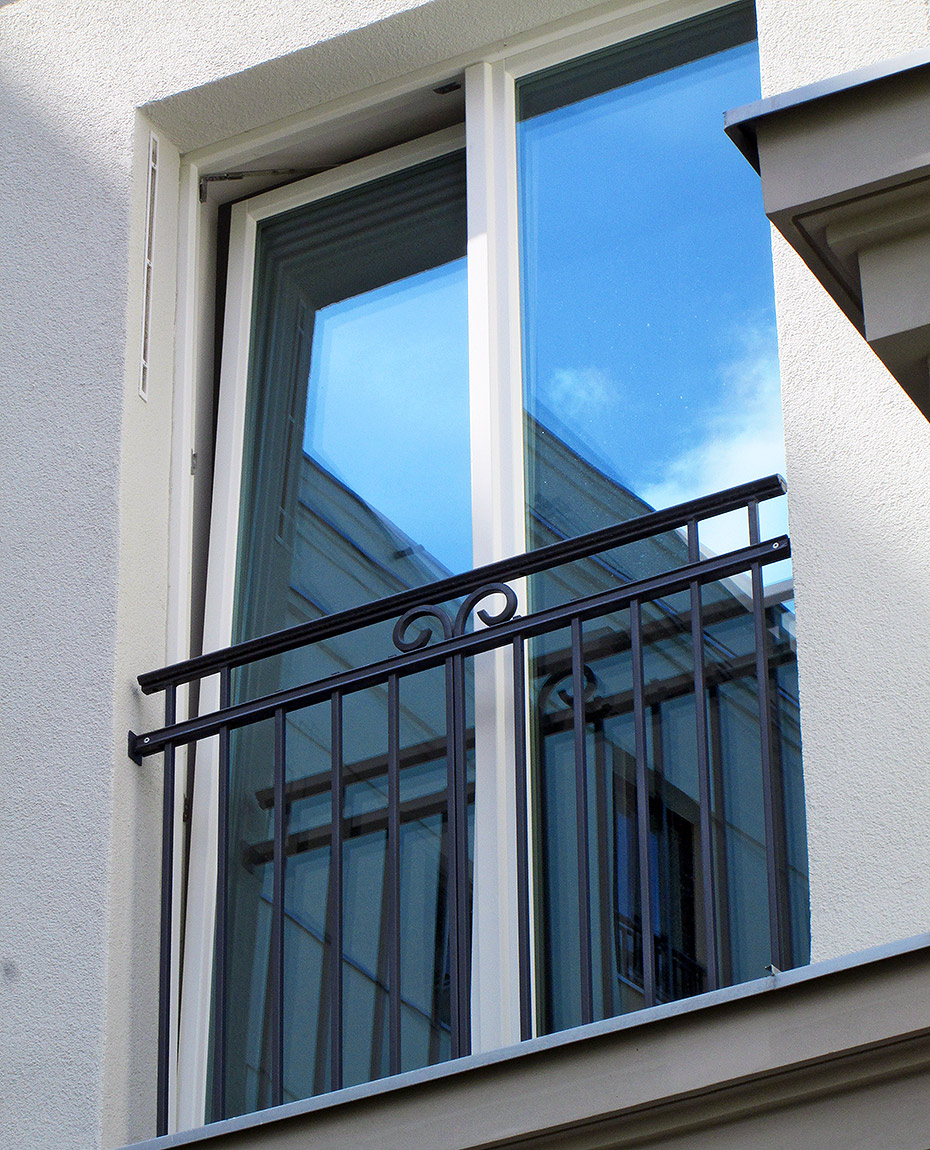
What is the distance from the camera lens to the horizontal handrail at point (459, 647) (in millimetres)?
3994

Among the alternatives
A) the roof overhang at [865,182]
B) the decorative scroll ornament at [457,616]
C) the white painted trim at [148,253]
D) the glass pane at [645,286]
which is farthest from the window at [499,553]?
the roof overhang at [865,182]

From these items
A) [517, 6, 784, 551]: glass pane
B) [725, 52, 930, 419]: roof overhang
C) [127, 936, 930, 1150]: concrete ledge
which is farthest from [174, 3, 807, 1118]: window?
[725, 52, 930, 419]: roof overhang

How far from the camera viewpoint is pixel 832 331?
13.4 feet

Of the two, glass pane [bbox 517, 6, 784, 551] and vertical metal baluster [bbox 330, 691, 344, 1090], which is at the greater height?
glass pane [bbox 517, 6, 784, 551]

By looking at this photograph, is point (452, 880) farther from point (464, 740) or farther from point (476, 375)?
point (476, 375)

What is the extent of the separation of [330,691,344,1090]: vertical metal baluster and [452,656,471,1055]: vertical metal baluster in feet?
0.93

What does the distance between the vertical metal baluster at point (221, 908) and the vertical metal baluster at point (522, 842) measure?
719 millimetres

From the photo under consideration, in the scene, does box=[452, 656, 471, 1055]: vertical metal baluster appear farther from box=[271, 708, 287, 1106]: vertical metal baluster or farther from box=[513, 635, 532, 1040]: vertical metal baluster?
box=[271, 708, 287, 1106]: vertical metal baluster

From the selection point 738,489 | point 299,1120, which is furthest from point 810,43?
point 299,1120

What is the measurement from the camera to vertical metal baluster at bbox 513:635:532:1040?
12.8 ft

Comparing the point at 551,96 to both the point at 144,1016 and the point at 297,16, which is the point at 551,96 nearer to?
the point at 297,16

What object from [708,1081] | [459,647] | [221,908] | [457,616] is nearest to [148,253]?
[457,616]

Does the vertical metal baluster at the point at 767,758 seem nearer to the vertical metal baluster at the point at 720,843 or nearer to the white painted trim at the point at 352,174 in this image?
the vertical metal baluster at the point at 720,843

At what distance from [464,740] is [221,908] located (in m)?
0.71
